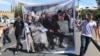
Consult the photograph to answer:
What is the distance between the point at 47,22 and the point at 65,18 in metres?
0.80

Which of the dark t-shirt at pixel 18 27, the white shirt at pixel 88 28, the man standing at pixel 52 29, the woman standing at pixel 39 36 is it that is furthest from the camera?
the dark t-shirt at pixel 18 27

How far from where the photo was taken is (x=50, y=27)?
1311cm

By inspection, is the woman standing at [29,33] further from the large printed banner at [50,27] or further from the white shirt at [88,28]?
the white shirt at [88,28]

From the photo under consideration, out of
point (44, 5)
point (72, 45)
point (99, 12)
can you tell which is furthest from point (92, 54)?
point (99, 12)

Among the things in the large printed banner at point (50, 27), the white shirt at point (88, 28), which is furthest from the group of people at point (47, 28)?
the white shirt at point (88, 28)

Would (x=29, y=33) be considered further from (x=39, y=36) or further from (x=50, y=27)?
(x=50, y=27)

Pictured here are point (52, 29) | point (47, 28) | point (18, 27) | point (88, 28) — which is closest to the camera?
point (88, 28)

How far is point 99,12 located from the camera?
88.6 meters

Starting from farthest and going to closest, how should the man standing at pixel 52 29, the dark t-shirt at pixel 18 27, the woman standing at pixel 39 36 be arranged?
the dark t-shirt at pixel 18 27, the woman standing at pixel 39 36, the man standing at pixel 52 29

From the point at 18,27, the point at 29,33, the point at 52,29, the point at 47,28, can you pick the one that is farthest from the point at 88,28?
the point at 18,27

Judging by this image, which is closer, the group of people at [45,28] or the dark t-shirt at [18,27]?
the group of people at [45,28]

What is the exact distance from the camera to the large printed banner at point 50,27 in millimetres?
12703

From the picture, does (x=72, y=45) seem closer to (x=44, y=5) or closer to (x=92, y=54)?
(x=92, y=54)

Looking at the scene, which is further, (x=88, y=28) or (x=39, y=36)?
(x=39, y=36)
